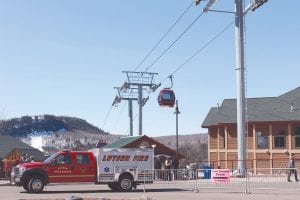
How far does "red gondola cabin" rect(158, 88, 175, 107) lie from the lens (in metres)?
47.8

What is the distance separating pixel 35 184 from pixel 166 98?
21638 mm

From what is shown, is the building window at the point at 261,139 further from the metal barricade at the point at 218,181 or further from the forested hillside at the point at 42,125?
the forested hillside at the point at 42,125

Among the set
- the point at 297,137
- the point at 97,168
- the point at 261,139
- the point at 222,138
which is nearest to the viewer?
the point at 97,168

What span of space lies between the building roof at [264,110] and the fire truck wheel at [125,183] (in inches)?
865

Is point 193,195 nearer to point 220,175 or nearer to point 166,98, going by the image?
point 220,175

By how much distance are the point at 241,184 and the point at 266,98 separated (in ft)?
87.8

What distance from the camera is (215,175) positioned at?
1065 inches

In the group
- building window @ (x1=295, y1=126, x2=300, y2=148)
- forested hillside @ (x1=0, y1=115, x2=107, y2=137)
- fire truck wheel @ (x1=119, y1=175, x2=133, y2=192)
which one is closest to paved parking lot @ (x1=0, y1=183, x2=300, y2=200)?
fire truck wheel @ (x1=119, y1=175, x2=133, y2=192)

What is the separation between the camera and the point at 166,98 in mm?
47969

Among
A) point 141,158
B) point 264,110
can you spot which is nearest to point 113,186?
point 141,158

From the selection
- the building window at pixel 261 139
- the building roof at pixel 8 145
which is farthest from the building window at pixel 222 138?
the building roof at pixel 8 145

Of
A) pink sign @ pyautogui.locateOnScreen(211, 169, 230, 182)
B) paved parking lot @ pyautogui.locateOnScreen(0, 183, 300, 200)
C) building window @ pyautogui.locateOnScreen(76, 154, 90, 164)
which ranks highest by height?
building window @ pyautogui.locateOnScreen(76, 154, 90, 164)

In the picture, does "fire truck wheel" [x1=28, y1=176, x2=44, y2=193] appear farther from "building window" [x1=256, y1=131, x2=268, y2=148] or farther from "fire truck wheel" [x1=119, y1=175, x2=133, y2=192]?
"building window" [x1=256, y1=131, x2=268, y2=148]

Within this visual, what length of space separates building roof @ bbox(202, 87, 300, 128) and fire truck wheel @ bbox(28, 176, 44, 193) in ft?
80.6
